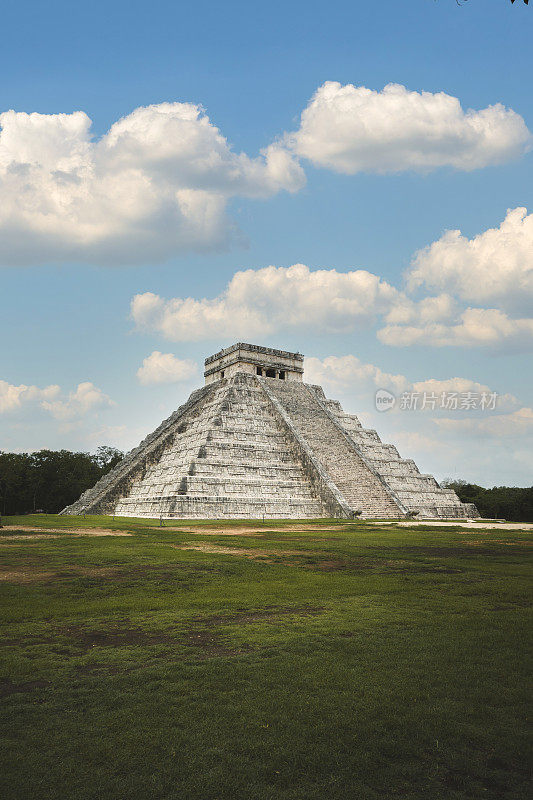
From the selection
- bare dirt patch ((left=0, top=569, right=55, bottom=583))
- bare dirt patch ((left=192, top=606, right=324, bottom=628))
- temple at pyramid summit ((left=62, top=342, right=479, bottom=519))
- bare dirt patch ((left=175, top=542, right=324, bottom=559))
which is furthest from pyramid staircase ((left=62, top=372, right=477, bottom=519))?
bare dirt patch ((left=192, top=606, right=324, bottom=628))

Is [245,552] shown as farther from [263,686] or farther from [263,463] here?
[263,463]

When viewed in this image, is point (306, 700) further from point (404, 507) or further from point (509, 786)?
point (404, 507)

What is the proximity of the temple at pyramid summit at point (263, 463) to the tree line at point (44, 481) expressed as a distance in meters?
16.2

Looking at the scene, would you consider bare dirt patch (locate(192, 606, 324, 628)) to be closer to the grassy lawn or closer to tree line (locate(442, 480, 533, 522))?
the grassy lawn

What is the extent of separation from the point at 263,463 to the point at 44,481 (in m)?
30.4

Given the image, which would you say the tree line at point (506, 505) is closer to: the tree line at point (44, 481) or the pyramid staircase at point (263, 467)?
the pyramid staircase at point (263, 467)

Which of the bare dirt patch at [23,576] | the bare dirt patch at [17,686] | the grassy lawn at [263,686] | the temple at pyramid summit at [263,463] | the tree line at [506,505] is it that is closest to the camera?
the grassy lawn at [263,686]

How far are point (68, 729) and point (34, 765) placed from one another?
1.55 ft

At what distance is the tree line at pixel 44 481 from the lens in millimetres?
52250

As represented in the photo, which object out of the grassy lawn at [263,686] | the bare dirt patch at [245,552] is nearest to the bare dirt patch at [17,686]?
the grassy lawn at [263,686]

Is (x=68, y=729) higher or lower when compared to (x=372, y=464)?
lower

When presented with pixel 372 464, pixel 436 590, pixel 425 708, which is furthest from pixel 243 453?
pixel 425 708

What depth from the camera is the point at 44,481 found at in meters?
53.5

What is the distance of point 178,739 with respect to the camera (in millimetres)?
4008
